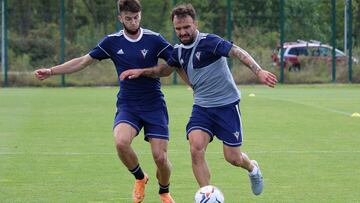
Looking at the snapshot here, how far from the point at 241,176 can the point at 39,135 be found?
19.0ft

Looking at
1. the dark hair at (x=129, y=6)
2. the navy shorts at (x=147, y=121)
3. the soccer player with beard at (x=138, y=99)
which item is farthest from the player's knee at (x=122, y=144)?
the dark hair at (x=129, y=6)

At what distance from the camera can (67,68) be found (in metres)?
9.25

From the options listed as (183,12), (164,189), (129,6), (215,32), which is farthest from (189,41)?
(215,32)

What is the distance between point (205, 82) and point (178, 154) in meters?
4.36

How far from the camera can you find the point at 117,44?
899 centimetres

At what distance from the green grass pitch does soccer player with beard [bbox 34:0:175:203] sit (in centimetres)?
35

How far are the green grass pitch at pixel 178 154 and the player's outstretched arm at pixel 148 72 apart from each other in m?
1.24

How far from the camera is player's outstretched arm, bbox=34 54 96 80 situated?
9188 mm

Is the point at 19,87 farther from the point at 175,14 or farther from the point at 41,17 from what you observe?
the point at 175,14

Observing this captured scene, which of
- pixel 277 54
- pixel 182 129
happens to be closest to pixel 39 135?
pixel 182 129

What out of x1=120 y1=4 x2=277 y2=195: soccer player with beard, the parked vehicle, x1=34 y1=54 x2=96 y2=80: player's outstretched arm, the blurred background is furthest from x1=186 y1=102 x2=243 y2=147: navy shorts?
the parked vehicle

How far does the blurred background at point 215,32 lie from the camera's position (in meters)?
33.2

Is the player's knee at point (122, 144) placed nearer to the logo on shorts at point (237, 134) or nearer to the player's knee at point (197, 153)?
the player's knee at point (197, 153)

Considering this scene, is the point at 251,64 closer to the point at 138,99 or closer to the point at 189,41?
the point at 189,41
